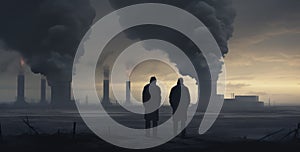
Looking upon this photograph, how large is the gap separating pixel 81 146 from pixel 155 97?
343cm

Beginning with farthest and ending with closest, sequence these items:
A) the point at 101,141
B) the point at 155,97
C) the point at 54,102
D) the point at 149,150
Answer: the point at 54,102 < the point at 155,97 < the point at 101,141 < the point at 149,150

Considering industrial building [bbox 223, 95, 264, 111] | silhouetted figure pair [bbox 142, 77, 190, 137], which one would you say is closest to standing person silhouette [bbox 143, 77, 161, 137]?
silhouetted figure pair [bbox 142, 77, 190, 137]

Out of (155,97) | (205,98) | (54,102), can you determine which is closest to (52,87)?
(54,102)

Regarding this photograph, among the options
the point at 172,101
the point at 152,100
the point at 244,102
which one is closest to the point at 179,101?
the point at 172,101

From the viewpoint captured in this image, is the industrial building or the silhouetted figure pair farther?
the industrial building

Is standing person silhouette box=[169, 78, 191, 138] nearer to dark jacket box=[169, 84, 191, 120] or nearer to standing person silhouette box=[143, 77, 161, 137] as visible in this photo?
dark jacket box=[169, 84, 191, 120]

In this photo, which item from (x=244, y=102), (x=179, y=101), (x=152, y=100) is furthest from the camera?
(x=244, y=102)

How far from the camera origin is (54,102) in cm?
10150

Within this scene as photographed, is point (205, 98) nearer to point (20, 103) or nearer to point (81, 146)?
point (81, 146)

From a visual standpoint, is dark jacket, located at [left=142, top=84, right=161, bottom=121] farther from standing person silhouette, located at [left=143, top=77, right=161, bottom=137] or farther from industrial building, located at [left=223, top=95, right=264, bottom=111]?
industrial building, located at [left=223, top=95, right=264, bottom=111]

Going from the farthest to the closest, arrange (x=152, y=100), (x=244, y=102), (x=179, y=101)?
(x=244, y=102)
(x=152, y=100)
(x=179, y=101)

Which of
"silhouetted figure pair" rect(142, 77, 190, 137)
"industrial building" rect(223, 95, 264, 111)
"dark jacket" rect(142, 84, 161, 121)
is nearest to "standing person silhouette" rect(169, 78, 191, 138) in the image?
"silhouetted figure pair" rect(142, 77, 190, 137)

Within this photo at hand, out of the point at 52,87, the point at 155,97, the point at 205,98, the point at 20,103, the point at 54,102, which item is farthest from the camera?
the point at 20,103

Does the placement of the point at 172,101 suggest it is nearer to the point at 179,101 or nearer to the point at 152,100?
A: the point at 179,101
